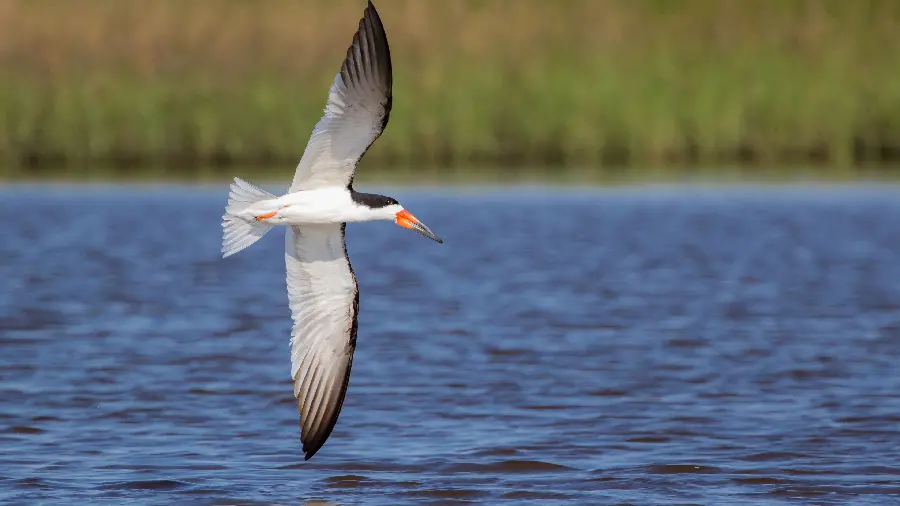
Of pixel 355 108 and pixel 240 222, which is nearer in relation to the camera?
pixel 355 108

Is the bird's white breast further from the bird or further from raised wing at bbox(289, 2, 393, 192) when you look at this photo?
raised wing at bbox(289, 2, 393, 192)

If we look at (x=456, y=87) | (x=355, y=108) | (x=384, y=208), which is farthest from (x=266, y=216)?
(x=456, y=87)

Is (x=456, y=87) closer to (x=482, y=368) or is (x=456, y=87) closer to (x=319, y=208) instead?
(x=482, y=368)

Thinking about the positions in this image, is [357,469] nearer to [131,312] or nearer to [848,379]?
[848,379]

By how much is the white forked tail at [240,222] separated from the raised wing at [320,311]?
1.41 feet

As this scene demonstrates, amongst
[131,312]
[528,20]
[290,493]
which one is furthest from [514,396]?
[528,20]

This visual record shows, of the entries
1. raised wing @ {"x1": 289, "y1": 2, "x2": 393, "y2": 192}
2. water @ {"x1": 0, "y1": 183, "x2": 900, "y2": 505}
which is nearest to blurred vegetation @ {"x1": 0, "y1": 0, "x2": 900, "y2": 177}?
water @ {"x1": 0, "y1": 183, "x2": 900, "y2": 505}

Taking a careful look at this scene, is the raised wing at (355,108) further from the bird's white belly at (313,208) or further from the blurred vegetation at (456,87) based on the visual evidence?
the blurred vegetation at (456,87)

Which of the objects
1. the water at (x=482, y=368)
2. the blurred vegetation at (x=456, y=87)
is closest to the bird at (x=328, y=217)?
the water at (x=482, y=368)

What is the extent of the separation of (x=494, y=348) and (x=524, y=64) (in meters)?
12.9

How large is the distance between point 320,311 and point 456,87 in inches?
623

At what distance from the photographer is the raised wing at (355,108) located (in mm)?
8695

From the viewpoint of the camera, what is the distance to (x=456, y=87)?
2523 centimetres

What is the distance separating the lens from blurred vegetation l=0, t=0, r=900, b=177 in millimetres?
24656
